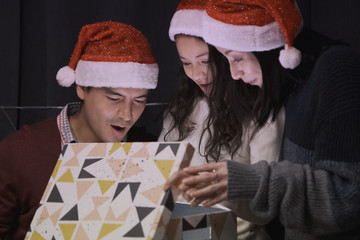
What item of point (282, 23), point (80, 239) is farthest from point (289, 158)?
point (80, 239)

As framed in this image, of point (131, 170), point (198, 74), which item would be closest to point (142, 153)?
point (131, 170)

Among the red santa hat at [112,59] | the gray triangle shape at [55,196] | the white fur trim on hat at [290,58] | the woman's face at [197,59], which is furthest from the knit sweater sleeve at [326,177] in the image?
the red santa hat at [112,59]

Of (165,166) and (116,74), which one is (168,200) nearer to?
(165,166)

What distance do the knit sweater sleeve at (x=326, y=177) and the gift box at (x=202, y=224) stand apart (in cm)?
15

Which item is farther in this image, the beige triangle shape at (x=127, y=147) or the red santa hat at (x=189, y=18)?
the red santa hat at (x=189, y=18)

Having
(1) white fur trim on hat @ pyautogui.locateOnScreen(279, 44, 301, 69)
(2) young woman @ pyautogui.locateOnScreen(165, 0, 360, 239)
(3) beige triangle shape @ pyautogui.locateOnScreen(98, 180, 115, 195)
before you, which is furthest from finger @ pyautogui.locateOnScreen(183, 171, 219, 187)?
(1) white fur trim on hat @ pyautogui.locateOnScreen(279, 44, 301, 69)

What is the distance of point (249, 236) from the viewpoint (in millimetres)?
1522

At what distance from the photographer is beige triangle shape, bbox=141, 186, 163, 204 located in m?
1.14

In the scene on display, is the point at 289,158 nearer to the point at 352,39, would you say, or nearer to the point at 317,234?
the point at 317,234

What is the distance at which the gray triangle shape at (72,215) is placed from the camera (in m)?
1.24

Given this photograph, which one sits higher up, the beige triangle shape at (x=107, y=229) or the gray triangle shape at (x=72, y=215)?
the beige triangle shape at (x=107, y=229)

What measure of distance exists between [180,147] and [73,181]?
0.98ft

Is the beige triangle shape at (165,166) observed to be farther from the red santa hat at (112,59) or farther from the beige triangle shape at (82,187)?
the red santa hat at (112,59)

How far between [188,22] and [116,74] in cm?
28
